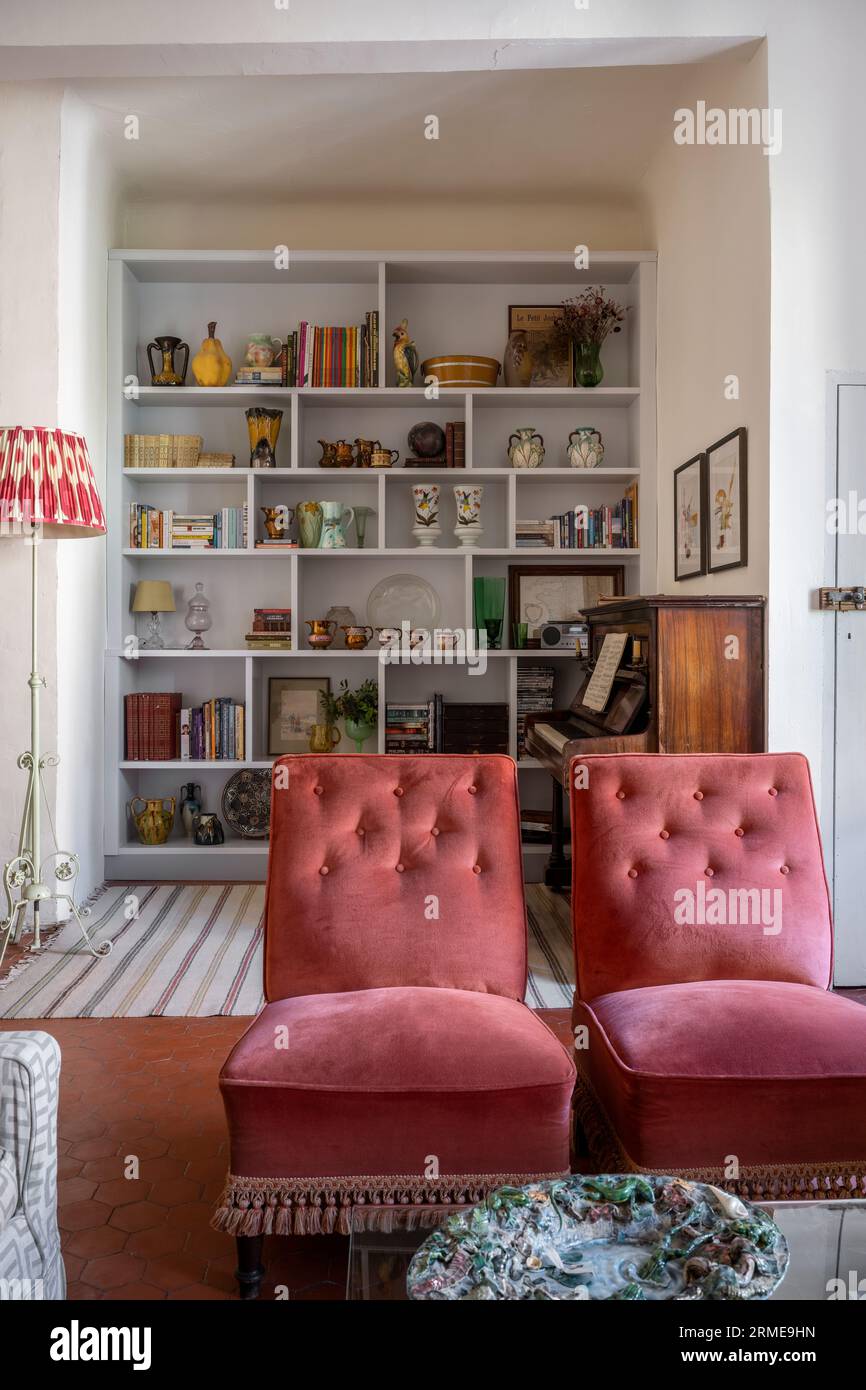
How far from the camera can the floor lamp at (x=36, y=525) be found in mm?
3406

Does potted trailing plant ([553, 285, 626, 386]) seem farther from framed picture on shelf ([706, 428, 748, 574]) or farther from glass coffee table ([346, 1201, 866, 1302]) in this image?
glass coffee table ([346, 1201, 866, 1302])

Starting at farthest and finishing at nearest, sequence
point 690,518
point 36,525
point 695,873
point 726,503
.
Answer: point 690,518 → point 36,525 → point 726,503 → point 695,873

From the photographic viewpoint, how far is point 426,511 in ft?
15.8

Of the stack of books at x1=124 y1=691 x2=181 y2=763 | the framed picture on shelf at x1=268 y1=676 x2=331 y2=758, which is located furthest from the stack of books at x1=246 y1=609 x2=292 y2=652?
the stack of books at x1=124 y1=691 x2=181 y2=763

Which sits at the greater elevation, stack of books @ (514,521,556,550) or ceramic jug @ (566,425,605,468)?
ceramic jug @ (566,425,605,468)

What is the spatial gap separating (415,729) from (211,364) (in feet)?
6.55

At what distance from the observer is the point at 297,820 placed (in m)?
2.14

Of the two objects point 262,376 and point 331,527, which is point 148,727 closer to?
point 331,527

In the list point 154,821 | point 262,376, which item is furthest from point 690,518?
point 154,821

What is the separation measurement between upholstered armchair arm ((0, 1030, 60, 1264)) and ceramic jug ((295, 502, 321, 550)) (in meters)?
3.55

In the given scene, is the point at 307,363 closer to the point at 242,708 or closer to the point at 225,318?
the point at 225,318

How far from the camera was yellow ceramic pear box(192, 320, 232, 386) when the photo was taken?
4.75m
